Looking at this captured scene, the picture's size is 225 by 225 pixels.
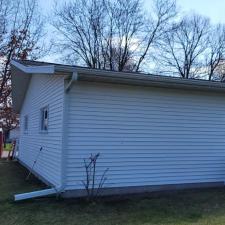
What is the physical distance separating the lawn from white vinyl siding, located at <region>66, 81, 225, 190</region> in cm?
92

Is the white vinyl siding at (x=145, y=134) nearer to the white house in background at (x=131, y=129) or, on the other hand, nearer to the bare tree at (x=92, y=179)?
the white house in background at (x=131, y=129)

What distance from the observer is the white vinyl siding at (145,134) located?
9.23 meters

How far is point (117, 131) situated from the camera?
31.8 ft

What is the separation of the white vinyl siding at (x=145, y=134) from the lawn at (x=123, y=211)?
92cm

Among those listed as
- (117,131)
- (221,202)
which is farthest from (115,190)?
(221,202)

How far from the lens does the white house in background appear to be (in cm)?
908

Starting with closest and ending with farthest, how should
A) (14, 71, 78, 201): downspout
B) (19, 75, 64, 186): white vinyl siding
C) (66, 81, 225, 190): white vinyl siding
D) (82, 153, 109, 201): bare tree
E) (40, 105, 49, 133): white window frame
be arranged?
(14, 71, 78, 201): downspout → (82, 153, 109, 201): bare tree → (66, 81, 225, 190): white vinyl siding → (19, 75, 64, 186): white vinyl siding → (40, 105, 49, 133): white window frame

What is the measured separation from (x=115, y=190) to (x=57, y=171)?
152 cm

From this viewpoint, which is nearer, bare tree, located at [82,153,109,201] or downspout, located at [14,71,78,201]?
downspout, located at [14,71,78,201]

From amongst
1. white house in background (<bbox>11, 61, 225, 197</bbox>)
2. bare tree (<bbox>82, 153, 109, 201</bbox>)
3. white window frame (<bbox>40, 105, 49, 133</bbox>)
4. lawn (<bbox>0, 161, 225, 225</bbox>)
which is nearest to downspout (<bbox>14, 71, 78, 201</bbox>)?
white house in background (<bbox>11, 61, 225, 197</bbox>)

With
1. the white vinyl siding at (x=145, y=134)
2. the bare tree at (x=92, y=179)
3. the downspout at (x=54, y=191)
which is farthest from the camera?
the white vinyl siding at (x=145, y=134)

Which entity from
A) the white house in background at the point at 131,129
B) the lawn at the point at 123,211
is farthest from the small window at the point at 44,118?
the lawn at the point at 123,211

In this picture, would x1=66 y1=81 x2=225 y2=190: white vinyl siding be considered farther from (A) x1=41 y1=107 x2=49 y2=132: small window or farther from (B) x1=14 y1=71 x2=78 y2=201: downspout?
(A) x1=41 y1=107 x2=49 y2=132: small window

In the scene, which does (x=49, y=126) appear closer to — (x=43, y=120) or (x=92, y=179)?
(x=43, y=120)
